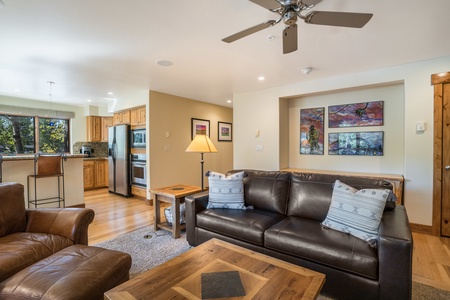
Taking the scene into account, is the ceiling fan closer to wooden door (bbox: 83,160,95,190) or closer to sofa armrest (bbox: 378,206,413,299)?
sofa armrest (bbox: 378,206,413,299)

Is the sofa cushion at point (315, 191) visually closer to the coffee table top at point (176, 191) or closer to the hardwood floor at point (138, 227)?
the hardwood floor at point (138, 227)

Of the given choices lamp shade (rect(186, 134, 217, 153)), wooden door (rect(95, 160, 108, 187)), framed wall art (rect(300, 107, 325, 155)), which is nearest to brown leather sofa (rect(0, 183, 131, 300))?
lamp shade (rect(186, 134, 217, 153))

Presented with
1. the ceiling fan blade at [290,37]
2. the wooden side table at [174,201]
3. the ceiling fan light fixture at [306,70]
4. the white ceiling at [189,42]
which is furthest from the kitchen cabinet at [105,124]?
the ceiling fan blade at [290,37]

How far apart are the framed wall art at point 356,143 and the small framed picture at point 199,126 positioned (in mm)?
3088

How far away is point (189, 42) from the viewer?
252 cm

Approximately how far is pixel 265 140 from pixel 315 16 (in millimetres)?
3109

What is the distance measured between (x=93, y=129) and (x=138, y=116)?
2450 millimetres

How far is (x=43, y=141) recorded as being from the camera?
6.00 meters

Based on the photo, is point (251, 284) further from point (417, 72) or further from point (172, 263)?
point (417, 72)

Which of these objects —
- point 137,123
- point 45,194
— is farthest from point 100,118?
point 45,194

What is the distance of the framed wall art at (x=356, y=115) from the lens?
3.73m

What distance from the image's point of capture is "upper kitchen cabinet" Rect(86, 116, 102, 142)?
6598 millimetres

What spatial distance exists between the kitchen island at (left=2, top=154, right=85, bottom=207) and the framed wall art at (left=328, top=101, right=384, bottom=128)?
4.78 m

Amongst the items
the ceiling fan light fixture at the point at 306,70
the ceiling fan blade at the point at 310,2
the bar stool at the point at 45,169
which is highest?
the ceiling fan light fixture at the point at 306,70
